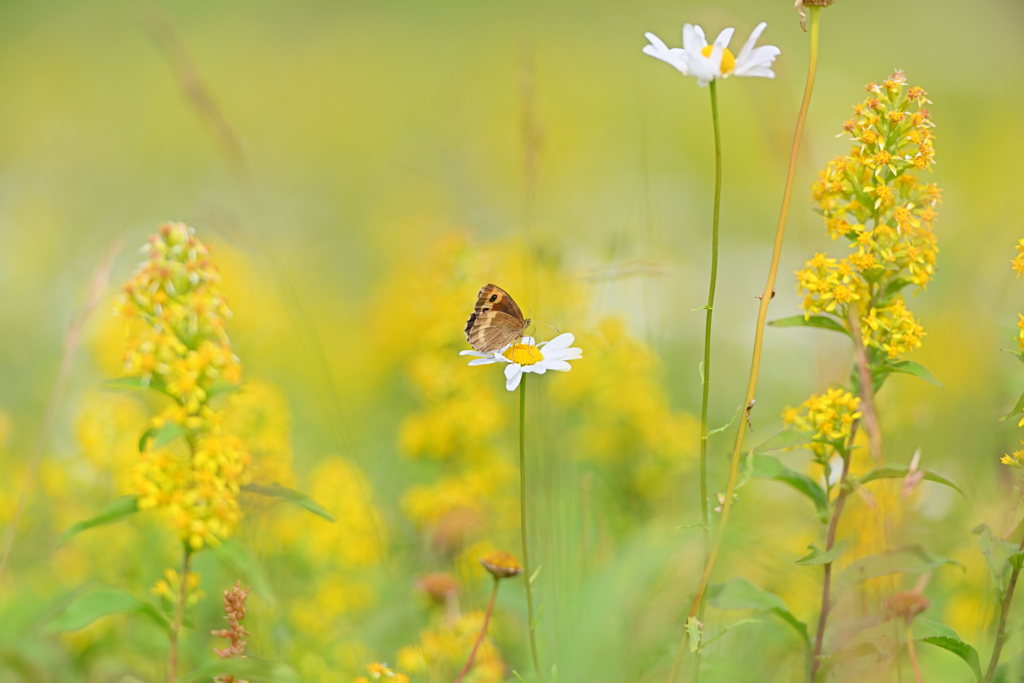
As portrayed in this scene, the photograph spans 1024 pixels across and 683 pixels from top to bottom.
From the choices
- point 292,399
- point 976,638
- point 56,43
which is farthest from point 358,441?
point 56,43

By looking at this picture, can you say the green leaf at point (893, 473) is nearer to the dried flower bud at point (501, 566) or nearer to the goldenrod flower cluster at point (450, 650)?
the dried flower bud at point (501, 566)

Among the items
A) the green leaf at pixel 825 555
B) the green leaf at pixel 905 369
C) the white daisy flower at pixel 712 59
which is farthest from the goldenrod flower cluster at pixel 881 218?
the green leaf at pixel 825 555

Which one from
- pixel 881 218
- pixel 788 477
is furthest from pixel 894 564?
pixel 881 218

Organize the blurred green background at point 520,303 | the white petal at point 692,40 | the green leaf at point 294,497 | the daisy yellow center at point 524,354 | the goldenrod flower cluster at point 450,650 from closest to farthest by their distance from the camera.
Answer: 1. the white petal at point 692,40
2. the green leaf at point 294,497
3. the daisy yellow center at point 524,354
4. the goldenrod flower cluster at point 450,650
5. the blurred green background at point 520,303

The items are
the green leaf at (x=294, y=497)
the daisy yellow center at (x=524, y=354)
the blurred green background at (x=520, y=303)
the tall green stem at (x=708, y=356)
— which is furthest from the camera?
the blurred green background at (x=520, y=303)

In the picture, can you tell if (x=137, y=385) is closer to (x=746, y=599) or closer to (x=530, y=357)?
(x=530, y=357)

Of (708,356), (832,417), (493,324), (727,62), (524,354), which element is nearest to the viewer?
(708,356)
